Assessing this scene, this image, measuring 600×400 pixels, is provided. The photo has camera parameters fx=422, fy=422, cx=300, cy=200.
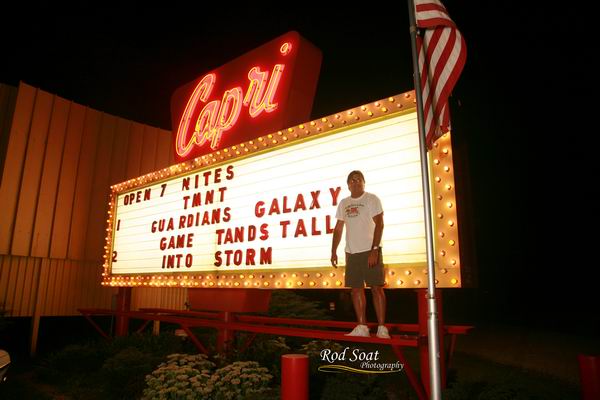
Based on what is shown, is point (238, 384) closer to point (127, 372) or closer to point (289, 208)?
point (127, 372)

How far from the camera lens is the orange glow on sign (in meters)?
8.27

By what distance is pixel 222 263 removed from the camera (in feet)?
26.3

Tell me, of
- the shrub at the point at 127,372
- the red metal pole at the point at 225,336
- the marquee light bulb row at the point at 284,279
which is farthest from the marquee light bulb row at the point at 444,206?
the shrub at the point at 127,372

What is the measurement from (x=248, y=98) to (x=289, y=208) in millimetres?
3203

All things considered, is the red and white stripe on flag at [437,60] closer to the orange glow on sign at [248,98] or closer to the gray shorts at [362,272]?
the gray shorts at [362,272]

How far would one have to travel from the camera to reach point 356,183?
605cm

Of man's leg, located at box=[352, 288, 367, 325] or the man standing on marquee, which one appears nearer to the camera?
the man standing on marquee

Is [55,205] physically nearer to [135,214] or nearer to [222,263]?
[135,214]

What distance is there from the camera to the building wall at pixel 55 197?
1188 cm

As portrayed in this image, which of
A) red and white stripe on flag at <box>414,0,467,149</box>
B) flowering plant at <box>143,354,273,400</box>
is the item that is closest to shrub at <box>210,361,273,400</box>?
flowering plant at <box>143,354,273,400</box>

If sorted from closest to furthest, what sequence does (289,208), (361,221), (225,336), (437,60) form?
(437,60) → (361,221) → (289,208) → (225,336)

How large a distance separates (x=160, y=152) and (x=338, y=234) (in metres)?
11.4

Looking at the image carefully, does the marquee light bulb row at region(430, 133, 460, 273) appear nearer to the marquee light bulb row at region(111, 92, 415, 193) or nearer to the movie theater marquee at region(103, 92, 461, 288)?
the movie theater marquee at region(103, 92, 461, 288)

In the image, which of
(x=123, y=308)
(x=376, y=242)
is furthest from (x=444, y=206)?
(x=123, y=308)
